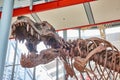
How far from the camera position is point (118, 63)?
169 cm

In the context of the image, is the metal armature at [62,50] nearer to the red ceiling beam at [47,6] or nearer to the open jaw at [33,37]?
the open jaw at [33,37]

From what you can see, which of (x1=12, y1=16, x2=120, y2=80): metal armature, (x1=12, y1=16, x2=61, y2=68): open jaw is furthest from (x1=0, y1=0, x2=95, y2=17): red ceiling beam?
(x1=12, y1=16, x2=61, y2=68): open jaw

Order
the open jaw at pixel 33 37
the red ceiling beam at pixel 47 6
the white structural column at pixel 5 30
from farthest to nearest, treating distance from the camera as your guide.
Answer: the red ceiling beam at pixel 47 6 < the white structural column at pixel 5 30 < the open jaw at pixel 33 37

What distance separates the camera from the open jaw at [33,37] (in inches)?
49.5

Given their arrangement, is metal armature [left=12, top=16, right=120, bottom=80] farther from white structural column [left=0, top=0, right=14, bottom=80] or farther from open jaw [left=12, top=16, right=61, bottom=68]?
white structural column [left=0, top=0, right=14, bottom=80]

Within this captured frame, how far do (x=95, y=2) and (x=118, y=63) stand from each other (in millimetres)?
892

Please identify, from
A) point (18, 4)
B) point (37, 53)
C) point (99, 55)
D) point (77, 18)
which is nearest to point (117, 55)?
point (99, 55)

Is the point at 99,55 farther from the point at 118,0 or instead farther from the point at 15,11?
the point at 15,11

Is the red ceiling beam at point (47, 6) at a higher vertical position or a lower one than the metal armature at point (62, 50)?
higher

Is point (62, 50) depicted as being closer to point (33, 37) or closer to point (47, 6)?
point (33, 37)

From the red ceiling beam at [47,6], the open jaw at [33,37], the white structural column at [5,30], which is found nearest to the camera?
the open jaw at [33,37]

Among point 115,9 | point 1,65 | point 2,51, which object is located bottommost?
point 1,65

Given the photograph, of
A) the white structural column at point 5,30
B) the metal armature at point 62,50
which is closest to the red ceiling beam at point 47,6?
the white structural column at point 5,30

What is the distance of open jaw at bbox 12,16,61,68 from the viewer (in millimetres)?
1258
